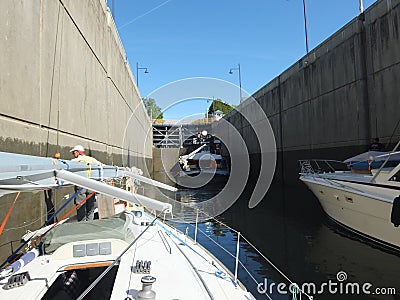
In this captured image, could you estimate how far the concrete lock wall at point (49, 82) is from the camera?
378cm

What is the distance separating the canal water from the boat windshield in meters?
1.22

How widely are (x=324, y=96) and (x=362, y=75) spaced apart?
8.89 ft

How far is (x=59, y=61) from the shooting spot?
5730mm

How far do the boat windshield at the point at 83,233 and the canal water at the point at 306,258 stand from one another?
1221 millimetres

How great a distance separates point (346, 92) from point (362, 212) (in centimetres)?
741

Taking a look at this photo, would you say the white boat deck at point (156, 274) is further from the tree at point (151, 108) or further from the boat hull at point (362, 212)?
the tree at point (151, 108)

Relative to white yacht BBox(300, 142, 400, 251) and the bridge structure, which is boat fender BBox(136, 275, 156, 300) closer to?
white yacht BBox(300, 142, 400, 251)

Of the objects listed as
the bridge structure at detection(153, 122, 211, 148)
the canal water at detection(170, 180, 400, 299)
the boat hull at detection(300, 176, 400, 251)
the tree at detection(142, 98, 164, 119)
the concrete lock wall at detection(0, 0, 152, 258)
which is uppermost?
the tree at detection(142, 98, 164, 119)

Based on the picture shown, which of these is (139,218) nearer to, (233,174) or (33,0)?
(33,0)

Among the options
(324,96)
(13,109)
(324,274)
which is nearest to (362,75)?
(324,96)

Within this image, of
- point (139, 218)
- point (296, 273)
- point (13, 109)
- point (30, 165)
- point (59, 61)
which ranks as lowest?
point (296, 273)

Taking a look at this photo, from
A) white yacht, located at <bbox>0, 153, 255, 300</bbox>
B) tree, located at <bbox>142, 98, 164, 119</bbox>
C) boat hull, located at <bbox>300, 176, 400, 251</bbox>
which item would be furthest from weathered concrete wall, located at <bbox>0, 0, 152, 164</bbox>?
tree, located at <bbox>142, 98, 164, 119</bbox>

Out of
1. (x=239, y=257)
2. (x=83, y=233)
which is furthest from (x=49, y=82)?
(x=239, y=257)

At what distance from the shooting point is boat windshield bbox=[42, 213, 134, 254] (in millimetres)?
2777
